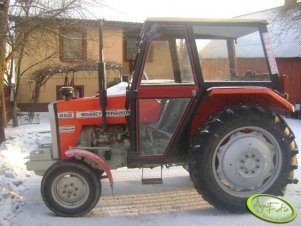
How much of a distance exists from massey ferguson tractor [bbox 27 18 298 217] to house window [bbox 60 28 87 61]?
6.50m

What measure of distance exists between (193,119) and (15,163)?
3604 millimetres

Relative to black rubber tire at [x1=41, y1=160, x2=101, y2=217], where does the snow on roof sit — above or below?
above

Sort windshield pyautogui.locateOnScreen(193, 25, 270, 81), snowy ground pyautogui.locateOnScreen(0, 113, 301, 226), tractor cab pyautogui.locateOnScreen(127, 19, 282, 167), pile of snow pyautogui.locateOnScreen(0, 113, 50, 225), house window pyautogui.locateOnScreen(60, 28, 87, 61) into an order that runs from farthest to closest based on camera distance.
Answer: house window pyautogui.locateOnScreen(60, 28, 87, 61) → pile of snow pyautogui.locateOnScreen(0, 113, 50, 225) → windshield pyautogui.locateOnScreen(193, 25, 270, 81) → tractor cab pyautogui.locateOnScreen(127, 19, 282, 167) → snowy ground pyautogui.locateOnScreen(0, 113, 301, 226)

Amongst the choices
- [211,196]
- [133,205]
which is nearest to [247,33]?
[211,196]

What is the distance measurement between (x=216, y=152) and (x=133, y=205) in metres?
1.23

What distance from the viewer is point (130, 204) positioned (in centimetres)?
521

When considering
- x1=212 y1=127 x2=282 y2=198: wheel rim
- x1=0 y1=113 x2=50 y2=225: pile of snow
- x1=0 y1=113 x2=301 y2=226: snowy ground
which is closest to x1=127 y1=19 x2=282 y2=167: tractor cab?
x1=212 y1=127 x2=282 y2=198: wheel rim

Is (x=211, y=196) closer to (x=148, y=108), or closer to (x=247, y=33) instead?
(x=148, y=108)

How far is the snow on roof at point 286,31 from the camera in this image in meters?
17.1

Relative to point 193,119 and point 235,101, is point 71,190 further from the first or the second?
point 235,101

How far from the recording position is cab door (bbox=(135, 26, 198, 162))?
4.78 metres

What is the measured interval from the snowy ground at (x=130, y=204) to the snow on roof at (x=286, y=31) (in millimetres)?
11781

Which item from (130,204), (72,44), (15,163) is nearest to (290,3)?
(72,44)

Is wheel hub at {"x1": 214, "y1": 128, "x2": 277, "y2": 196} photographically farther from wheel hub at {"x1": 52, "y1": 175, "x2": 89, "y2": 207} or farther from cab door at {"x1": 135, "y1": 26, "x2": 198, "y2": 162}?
wheel hub at {"x1": 52, "y1": 175, "x2": 89, "y2": 207}
